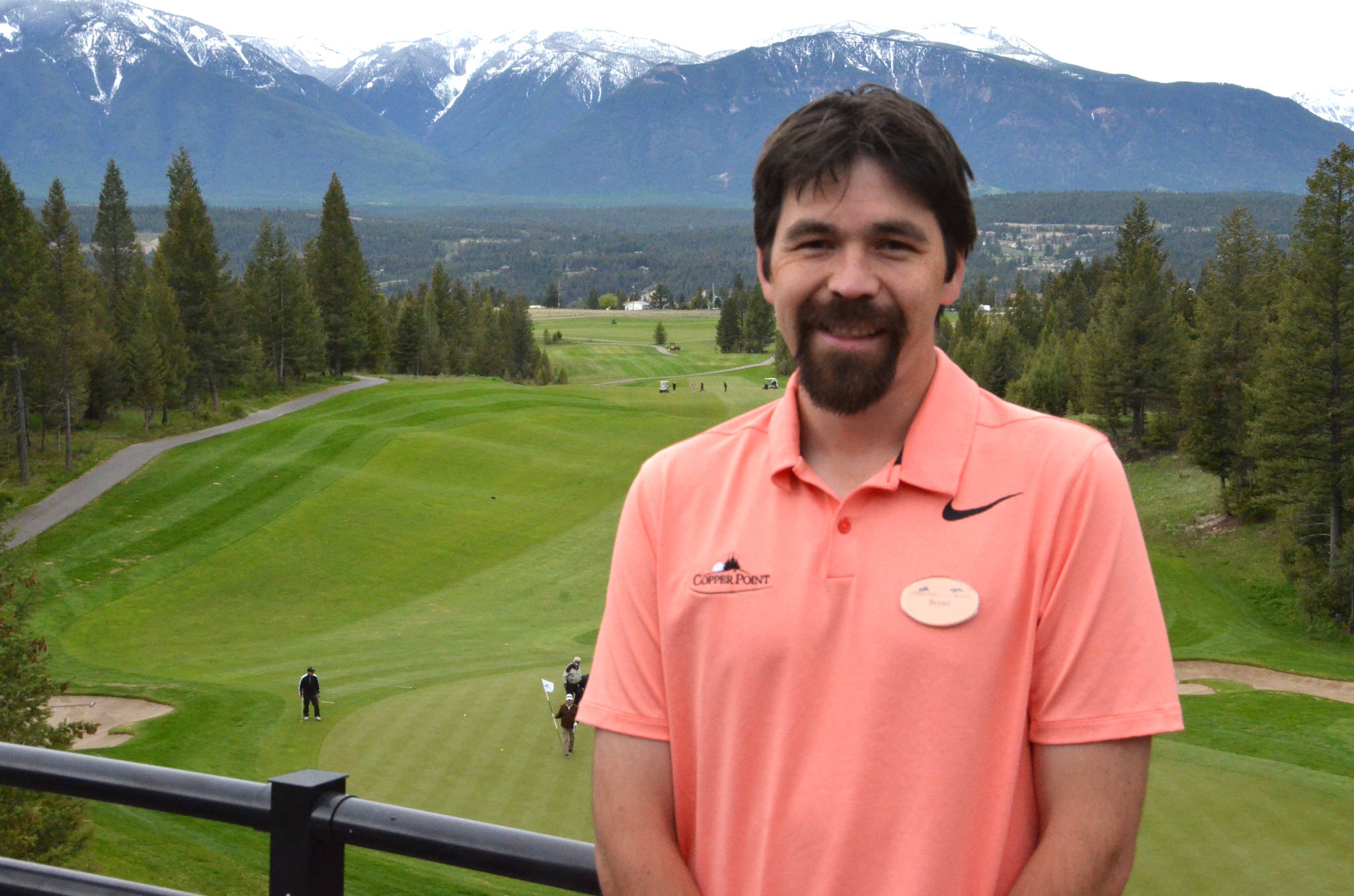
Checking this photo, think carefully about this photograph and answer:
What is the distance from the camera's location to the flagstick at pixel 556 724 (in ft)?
58.7

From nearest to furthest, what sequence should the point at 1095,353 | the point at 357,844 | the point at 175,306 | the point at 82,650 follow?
the point at 357,844 → the point at 82,650 → the point at 175,306 → the point at 1095,353

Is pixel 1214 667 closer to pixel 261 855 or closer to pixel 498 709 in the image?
pixel 498 709

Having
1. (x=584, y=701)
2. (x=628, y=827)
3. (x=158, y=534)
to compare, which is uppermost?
(x=584, y=701)

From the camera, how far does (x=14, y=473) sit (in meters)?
47.5

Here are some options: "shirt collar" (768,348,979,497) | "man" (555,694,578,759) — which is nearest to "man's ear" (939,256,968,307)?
"shirt collar" (768,348,979,497)

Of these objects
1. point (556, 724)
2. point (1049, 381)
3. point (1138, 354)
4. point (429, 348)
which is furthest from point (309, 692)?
point (429, 348)

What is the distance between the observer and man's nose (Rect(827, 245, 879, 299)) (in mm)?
2861

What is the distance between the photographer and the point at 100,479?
4791cm

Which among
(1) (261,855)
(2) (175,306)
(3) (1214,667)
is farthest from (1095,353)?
(1) (261,855)

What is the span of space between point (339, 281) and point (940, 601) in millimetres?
85822

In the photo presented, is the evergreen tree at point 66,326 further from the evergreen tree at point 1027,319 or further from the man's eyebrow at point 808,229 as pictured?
the evergreen tree at point 1027,319

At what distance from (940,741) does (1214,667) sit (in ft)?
88.6

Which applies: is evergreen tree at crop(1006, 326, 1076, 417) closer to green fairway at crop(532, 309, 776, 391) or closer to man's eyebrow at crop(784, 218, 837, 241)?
green fairway at crop(532, 309, 776, 391)

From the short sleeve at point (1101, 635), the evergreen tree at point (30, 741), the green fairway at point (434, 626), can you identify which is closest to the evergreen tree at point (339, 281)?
the green fairway at point (434, 626)
